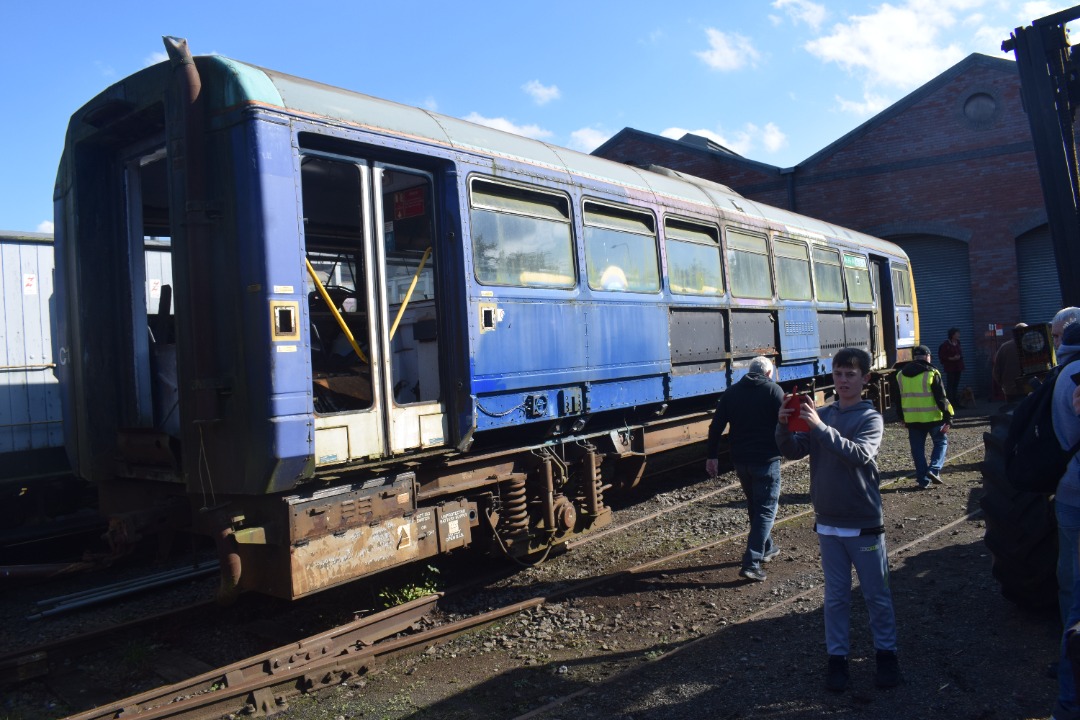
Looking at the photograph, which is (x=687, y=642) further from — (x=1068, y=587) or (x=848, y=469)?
(x=1068, y=587)

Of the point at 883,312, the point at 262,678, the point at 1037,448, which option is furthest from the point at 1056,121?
the point at 883,312

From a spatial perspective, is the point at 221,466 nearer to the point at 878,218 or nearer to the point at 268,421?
the point at 268,421

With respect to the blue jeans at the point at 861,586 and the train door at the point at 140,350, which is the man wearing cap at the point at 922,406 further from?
the train door at the point at 140,350

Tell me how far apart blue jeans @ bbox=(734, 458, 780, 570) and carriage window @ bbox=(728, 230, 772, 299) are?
11.2 feet

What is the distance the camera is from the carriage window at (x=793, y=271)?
1053 cm

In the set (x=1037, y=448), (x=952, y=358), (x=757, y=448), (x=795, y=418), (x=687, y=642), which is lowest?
(x=687, y=642)

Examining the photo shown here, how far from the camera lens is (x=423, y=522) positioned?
18.7ft

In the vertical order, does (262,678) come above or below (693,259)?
below

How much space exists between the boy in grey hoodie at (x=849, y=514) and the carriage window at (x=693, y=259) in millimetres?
4197

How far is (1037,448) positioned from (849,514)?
0.88m

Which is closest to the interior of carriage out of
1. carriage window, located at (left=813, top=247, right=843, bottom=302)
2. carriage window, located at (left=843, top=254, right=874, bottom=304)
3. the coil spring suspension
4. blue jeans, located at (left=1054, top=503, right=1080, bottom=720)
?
the coil spring suspension

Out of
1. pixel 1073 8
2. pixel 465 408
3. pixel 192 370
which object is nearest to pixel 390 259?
pixel 465 408

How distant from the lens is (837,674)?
13.6 ft

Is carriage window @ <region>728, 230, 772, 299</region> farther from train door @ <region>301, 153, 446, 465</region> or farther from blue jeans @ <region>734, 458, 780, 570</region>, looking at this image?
train door @ <region>301, 153, 446, 465</region>
